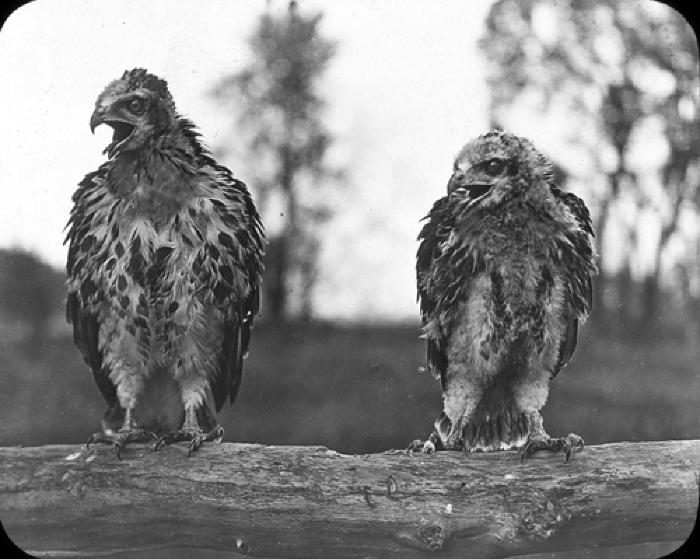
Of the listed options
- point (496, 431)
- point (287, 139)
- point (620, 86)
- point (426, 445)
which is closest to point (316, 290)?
point (287, 139)

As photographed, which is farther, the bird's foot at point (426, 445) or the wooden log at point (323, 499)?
the bird's foot at point (426, 445)

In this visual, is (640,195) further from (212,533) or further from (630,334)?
(212,533)

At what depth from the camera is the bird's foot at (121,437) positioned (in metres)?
2.88

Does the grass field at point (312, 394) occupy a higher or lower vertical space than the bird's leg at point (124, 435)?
higher

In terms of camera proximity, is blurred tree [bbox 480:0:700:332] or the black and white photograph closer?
the black and white photograph

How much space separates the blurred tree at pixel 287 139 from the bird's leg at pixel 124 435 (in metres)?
0.52

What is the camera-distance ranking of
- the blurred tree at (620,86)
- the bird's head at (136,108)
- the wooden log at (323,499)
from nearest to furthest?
the wooden log at (323,499) < the bird's head at (136,108) < the blurred tree at (620,86)

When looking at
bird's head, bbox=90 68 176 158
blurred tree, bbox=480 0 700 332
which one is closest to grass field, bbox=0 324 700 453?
blurred tree, bbox=480 0 700 332

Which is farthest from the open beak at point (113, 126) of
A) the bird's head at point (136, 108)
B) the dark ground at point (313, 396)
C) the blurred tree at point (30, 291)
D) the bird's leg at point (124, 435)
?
the bird's leg at point (124, 435)

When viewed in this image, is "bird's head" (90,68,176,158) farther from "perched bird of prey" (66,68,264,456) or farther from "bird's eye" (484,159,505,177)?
"bird's eye" (484,159,505,177)

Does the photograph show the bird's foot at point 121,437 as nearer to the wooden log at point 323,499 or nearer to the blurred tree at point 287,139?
the wooden log at point 323,499

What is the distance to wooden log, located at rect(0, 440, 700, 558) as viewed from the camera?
2834 mm

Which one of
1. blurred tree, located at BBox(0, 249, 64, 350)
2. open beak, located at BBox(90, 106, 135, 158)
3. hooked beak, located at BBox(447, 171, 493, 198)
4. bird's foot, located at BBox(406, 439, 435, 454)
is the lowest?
bird's foot, located at BBox(406, 439, 435, 454)

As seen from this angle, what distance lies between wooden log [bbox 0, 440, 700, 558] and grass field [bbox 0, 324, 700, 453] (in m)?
0.08
